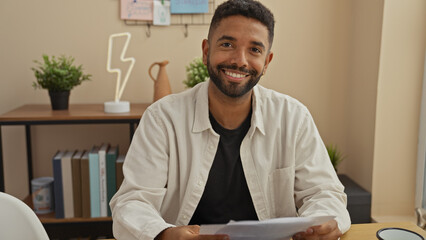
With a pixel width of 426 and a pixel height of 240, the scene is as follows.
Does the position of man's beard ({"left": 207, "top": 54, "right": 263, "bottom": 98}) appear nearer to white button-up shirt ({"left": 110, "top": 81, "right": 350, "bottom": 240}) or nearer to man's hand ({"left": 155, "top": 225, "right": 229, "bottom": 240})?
white button-up shirt ({"left": 110, "top": 81, "right": 350, "bottom": 240})

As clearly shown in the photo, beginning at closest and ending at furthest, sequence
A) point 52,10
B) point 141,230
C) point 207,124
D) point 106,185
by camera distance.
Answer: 1. point 141,230
2. point 207,124
3. point 106,185
4. point 52,10

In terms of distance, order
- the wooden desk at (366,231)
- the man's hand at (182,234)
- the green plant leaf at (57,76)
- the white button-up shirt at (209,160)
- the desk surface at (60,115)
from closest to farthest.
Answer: the man's hand at (182,234), the wooden desk at (366,231), the white button-up shirt at (209,160), the desk surface at (60,115), the green plant leaf at (57,76)

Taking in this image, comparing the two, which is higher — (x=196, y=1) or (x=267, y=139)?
(x=196, y=1)

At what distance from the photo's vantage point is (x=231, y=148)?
141cm

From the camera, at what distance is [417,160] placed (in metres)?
2.27

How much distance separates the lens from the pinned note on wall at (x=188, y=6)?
2438mm

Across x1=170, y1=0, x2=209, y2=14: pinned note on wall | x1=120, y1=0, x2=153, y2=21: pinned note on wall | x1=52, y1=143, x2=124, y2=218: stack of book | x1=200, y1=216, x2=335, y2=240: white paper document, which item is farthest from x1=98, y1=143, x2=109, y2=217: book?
x1=200, y1=216, x2=335, y2=240: white paper document

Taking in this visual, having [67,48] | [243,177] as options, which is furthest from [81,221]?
[243,177]

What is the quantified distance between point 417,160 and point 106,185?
162cm

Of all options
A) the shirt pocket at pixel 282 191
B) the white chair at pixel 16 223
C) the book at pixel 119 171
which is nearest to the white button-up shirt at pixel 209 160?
the shirt pocket at pixel 282 191

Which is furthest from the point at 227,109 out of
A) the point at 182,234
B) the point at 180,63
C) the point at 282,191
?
the point at 180,63

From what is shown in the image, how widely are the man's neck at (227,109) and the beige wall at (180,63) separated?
1087 mm

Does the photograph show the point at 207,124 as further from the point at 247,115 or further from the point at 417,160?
the point at 417,160

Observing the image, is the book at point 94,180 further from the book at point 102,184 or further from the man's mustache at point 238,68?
the man's mustache at point 238,68
